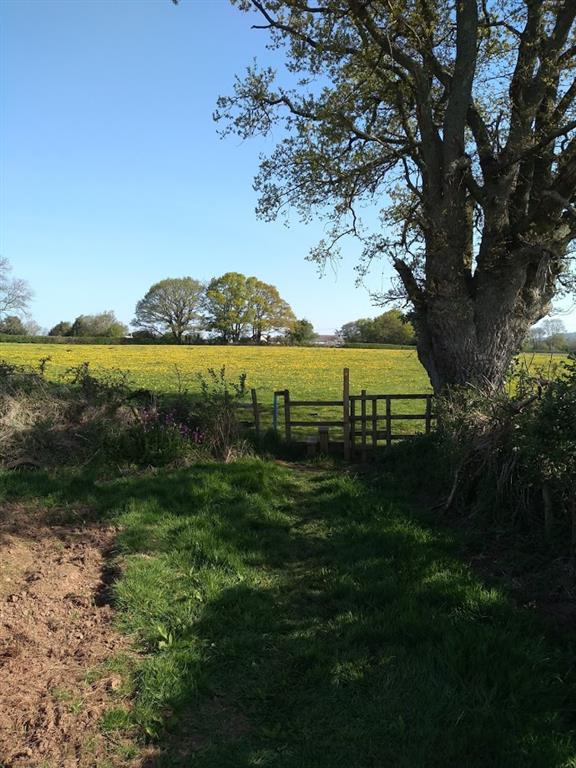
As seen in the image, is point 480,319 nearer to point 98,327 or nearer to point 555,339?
point 555,339

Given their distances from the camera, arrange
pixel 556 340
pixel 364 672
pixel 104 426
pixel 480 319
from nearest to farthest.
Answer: pixel 364 672, pixel 556 340, pixel 104 426, pixel 480 319

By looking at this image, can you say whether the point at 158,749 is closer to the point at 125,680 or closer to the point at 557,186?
the point at 125,680

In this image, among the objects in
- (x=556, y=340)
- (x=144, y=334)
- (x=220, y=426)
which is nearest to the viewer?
(x=556, y=340)

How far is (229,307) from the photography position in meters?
106

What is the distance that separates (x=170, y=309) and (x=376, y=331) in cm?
4056

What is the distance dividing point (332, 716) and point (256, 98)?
12.1 m

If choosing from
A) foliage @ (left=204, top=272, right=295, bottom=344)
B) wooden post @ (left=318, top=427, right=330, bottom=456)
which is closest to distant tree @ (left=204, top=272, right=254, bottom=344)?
foliage @ (left=204, top=272, right=295, bottom=344)

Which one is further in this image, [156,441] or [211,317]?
[211,317]

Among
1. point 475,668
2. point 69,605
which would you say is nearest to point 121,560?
point 69,605

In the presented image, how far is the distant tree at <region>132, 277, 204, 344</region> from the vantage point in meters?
106

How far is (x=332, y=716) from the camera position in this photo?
3.38 m

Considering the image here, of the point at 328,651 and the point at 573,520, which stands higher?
the point at 573,520

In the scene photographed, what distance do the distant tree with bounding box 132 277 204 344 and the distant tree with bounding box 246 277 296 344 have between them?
35.1 feet

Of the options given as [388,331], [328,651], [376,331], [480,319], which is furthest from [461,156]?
[376,331]
